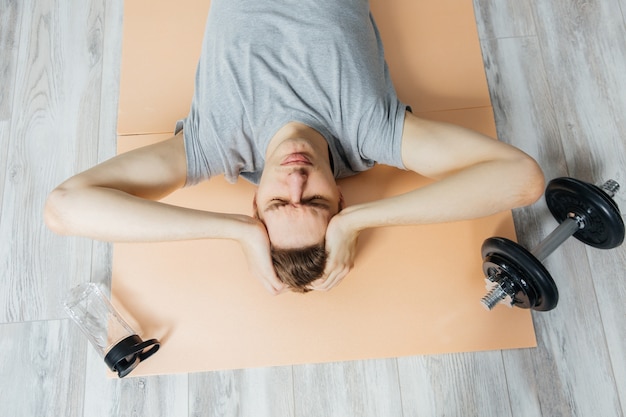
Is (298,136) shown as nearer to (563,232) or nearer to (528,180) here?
(528,180)

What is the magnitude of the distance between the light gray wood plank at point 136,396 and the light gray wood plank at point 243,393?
0.12 feet

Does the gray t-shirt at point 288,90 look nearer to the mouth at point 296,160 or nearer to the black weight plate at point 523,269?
the mouth at point 296,160

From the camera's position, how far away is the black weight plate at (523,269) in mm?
1161

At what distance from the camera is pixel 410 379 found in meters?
1.35

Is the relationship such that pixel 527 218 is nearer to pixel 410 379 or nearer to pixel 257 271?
pixel 410 379

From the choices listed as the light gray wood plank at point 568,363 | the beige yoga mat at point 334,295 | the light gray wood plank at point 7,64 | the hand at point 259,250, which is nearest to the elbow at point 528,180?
the beige yoga mat at point 334,295

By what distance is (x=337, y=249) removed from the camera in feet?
3.82

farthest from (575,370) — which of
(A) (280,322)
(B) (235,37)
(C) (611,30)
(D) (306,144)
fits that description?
(B) (235,37)

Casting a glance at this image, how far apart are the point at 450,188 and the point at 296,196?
35 cm

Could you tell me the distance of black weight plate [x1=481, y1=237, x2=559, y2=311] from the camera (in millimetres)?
1161

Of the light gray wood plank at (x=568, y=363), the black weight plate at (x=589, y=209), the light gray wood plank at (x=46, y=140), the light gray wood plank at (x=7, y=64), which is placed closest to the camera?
the black weight plate at (x=589, y=209)

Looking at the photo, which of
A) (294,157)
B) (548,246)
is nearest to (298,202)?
(294,157)

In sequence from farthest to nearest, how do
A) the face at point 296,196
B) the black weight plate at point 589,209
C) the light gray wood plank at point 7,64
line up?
1. the light gray wood plank at point 7,64
2. the black weight plate at point 589,209
3. the face at point 296,196

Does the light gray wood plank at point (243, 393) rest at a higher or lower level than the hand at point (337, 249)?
lower
